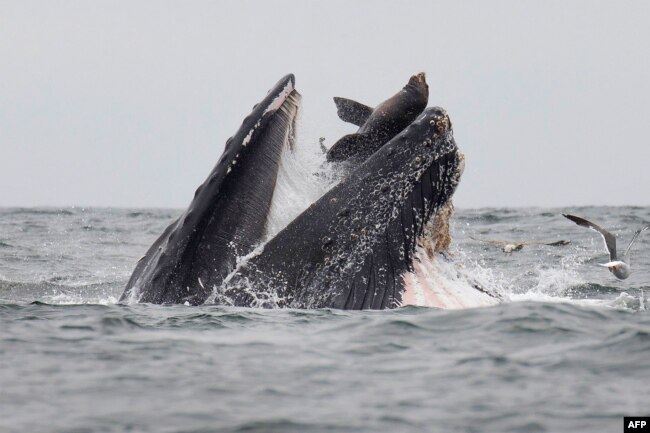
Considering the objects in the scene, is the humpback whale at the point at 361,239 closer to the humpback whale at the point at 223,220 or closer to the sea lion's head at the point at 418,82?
the humpback whale at the point at 223,220

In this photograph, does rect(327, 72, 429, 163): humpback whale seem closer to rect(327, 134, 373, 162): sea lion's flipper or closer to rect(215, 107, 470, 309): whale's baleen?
rect(327, 134, 373, 162): sea lion's flipper

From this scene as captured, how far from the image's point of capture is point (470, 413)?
589 cm

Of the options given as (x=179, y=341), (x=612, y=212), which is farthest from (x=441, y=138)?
(x=612, y=212)

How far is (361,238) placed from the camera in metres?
7.82

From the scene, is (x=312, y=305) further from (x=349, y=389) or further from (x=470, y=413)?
(x=470, y=413)

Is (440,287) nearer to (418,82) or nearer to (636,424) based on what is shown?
Answer: (418,82)

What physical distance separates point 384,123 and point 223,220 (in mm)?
1415

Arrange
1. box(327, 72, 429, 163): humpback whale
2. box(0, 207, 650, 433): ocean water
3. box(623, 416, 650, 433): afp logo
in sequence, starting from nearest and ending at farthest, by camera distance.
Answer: box(623, 416, 650, 433): afp logo → box(0, 207, 650, 433): ocean water → box(327, 72, 429, 163): humpback whale

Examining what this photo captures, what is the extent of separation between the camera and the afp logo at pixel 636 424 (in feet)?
18.4

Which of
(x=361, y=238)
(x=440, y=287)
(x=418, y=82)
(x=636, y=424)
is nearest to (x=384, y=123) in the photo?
(x=418, y=82)

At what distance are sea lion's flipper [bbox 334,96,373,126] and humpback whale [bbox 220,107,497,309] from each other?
83cm

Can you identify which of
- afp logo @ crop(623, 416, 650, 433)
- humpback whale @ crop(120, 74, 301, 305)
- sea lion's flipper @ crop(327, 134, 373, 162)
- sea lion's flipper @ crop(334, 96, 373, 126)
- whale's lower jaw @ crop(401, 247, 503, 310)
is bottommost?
afp logo @ crop(623, 416, 650, 433)

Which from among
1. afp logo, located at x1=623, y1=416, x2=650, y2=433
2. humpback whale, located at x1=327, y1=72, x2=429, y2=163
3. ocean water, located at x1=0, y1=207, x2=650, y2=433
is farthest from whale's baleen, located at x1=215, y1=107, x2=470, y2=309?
afp logo, located at x1=623, y1=416, x2=650, y2=433

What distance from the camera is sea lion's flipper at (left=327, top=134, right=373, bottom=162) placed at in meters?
8.30
